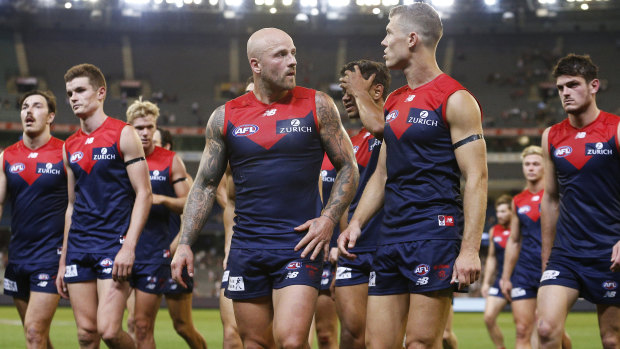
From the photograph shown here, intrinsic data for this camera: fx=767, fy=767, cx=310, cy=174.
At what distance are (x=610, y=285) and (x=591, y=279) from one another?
0.14 meters

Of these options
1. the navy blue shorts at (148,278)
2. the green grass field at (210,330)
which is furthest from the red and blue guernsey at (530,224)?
the navy blue shorts at (148,278)

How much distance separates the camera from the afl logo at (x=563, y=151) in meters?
5.73

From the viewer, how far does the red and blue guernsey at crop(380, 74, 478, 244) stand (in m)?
4.38

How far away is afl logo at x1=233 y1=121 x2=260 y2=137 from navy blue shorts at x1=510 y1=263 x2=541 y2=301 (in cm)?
509

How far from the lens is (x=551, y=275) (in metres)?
5.66

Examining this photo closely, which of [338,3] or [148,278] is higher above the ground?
[338,3]

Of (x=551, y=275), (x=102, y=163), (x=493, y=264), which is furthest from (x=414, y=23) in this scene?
(x=493, y=264)

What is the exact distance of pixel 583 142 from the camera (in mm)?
5715

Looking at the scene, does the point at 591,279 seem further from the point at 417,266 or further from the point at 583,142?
the point at 417,266

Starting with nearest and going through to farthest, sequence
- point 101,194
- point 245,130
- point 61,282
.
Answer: point 245,130, point 101,194, point 61,282

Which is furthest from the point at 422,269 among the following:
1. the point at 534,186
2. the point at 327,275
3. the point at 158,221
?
the point at 534,186

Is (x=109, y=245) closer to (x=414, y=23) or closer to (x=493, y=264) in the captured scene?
(x=414, y=23)

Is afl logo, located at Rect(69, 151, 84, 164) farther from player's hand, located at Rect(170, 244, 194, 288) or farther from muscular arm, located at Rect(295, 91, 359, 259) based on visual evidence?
muscular arm, located at Rect(295, 91, 359, 259)

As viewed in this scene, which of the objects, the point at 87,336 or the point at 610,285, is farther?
the point at 87,336
